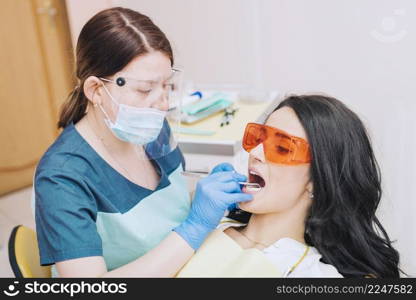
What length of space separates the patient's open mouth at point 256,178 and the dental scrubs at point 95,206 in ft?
0.79

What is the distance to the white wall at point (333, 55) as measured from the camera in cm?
183

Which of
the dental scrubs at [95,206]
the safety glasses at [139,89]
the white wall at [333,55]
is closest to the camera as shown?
the dental scrubs at [95,206]

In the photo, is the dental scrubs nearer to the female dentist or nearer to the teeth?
the female dentist

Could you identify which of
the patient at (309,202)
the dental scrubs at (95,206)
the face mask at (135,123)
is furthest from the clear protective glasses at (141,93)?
the patient at (309,202)

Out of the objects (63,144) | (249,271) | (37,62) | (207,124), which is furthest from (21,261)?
(37,62)

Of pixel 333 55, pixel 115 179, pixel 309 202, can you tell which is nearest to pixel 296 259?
pixel 309 202

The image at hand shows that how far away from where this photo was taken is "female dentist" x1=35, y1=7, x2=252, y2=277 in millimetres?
912

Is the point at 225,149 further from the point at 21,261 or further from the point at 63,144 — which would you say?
the point at 21,261

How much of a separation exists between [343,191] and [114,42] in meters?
0.70

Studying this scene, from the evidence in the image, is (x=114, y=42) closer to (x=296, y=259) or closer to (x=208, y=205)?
(x=208, y=205)

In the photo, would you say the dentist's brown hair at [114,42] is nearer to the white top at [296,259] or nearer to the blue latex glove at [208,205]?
the blue latex glove at [208,205]

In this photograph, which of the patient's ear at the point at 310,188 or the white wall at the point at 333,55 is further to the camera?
the white wall at the point at 333,55

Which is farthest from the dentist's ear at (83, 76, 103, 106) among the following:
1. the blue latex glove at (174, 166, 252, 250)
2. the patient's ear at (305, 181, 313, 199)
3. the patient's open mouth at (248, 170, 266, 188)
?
the patient's ear at (305, 181, 313, 199)

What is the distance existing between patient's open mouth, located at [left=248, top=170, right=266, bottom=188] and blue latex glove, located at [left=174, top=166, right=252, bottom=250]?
0.06 m
